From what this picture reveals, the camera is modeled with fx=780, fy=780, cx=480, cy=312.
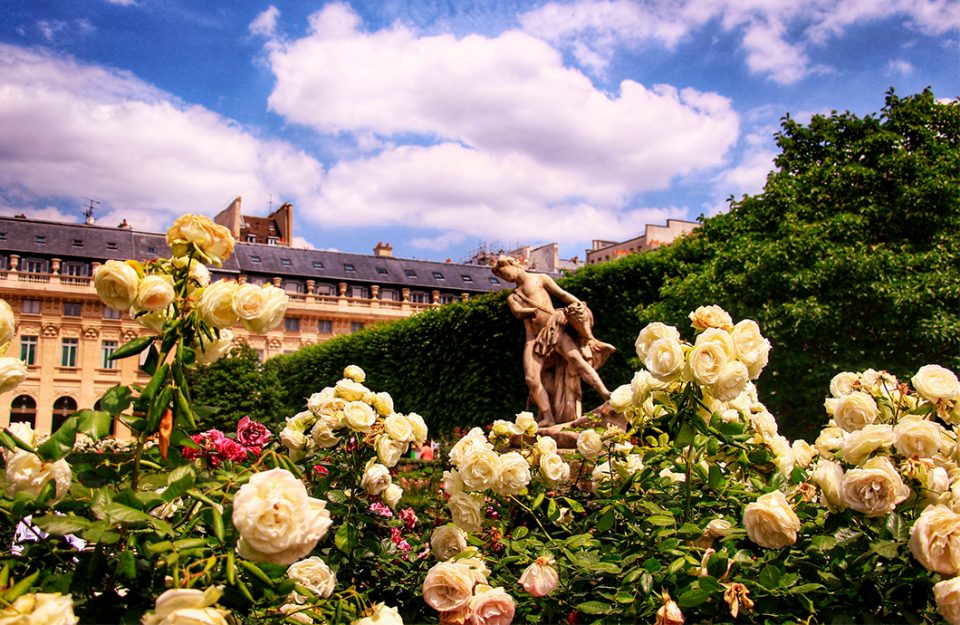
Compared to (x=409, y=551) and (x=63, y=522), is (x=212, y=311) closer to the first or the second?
(x=63, y=522)

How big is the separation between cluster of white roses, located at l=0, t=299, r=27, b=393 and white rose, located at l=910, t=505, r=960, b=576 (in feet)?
6.92

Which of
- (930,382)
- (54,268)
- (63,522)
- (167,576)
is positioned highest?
(54,268)

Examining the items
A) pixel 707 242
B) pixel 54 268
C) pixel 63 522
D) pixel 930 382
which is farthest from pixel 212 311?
pixel 54 268

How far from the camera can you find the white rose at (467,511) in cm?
265

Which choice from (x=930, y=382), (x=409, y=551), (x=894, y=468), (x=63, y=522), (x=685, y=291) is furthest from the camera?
(x=685, y=291)

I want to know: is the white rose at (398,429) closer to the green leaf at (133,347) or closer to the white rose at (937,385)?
the green leaf at (133,347)

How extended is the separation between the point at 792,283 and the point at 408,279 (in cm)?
3884

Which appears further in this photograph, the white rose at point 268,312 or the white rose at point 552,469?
the white rose at point 552,469

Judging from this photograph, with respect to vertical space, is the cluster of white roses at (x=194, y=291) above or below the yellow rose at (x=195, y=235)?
below

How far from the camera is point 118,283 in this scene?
1.81m

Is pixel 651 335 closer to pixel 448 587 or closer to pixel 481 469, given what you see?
pixel 481 469

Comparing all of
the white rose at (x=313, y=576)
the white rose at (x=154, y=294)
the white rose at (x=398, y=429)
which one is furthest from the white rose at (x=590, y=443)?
the white rose at (x=154, y=294)

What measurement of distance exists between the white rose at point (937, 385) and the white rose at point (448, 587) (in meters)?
1.47

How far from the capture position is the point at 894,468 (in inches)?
83.6
